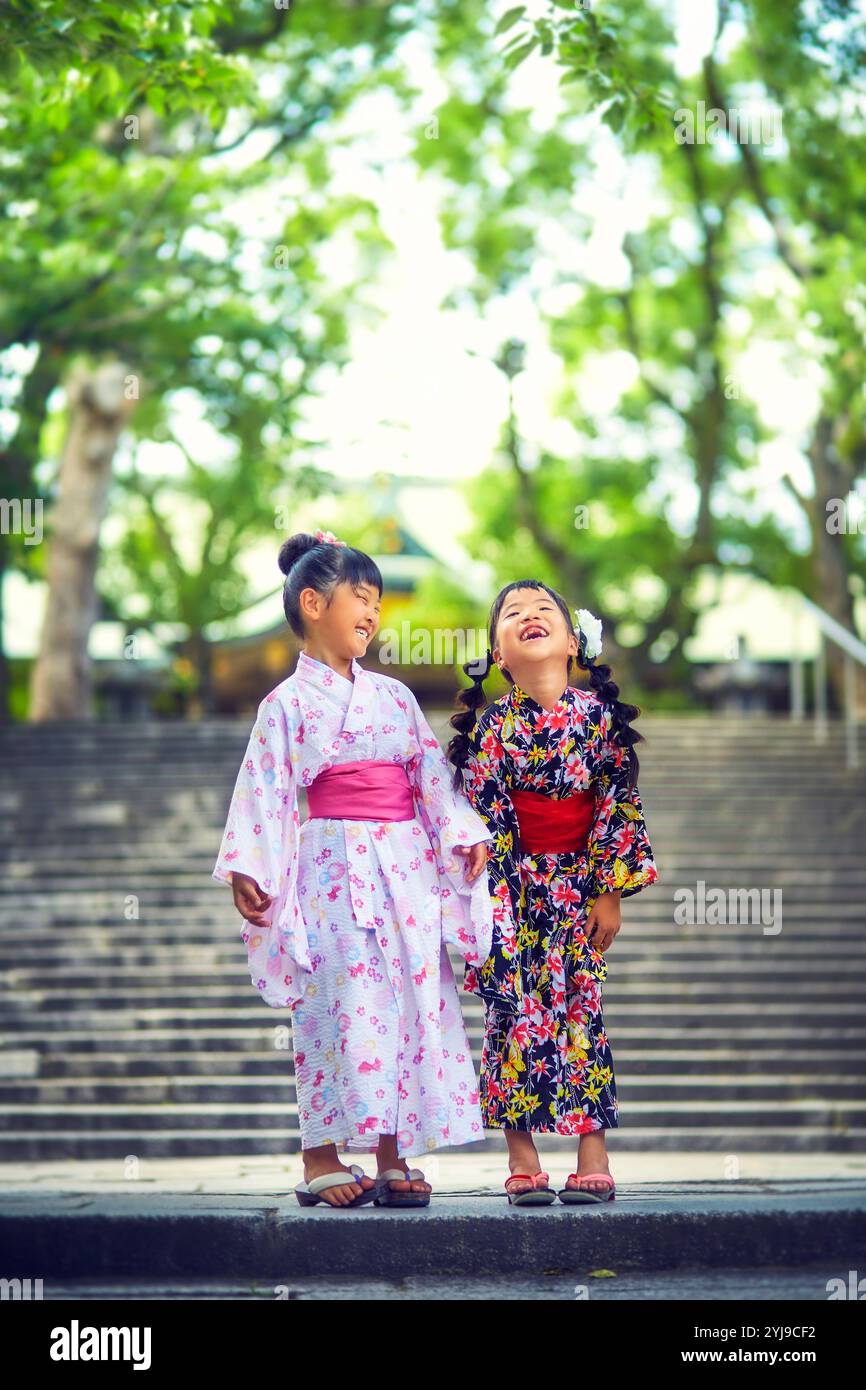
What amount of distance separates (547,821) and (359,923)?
0.63 metres

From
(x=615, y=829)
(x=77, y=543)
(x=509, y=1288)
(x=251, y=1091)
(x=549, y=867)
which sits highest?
(x=77, y=543)

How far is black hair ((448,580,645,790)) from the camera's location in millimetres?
4500

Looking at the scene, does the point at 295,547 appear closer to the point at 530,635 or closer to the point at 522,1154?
the point at 530,635

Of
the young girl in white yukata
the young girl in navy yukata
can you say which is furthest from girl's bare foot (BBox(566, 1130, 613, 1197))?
the young girl in white yukata

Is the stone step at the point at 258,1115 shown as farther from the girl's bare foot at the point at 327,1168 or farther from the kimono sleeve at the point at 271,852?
the kimono sleeve at the point at 271,852

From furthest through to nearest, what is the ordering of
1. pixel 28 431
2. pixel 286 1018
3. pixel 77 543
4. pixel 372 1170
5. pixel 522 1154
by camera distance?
pixel 77 543 → pixel 28 431 → pixel 286 1018 → pixel 372 1170 → pixel 522 1154

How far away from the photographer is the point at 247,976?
8391 millimetres

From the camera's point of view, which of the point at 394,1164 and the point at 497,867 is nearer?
the point at 394,1164

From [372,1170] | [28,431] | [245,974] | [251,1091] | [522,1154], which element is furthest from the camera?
[28,431]

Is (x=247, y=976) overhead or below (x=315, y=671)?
below

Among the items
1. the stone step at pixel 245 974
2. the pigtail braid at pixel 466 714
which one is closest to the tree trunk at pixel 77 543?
the stone step at pixel 245 974

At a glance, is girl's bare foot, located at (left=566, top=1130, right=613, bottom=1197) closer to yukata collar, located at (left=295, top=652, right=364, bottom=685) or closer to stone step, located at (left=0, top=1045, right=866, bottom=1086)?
yukata collar, located at (left=295, top=652, right=364, bottom=685)

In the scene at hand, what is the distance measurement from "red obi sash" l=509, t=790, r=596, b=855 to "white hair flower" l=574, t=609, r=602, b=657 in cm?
42

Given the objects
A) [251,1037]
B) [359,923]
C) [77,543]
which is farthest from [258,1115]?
[77,543]
